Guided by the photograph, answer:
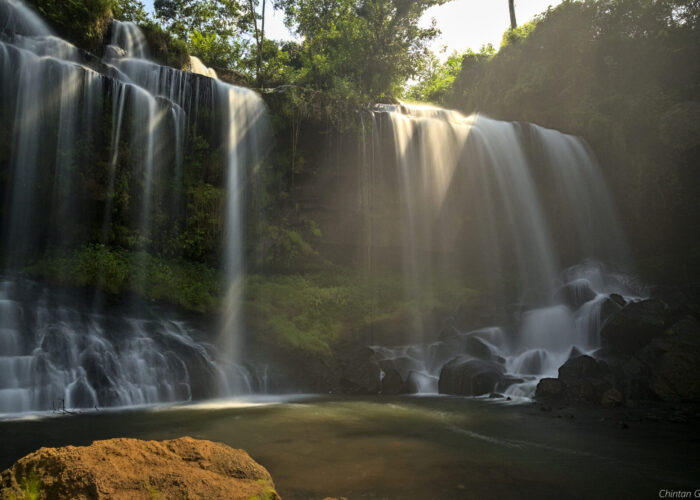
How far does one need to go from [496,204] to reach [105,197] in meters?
15.7

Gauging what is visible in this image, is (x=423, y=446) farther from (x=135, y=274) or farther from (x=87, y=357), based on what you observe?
(x=135, y=274)

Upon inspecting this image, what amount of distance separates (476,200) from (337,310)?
893 centimetres

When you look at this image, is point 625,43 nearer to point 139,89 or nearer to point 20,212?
→ point 139,89

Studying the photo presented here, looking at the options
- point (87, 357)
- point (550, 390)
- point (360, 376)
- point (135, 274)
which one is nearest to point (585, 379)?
point (550, 390)

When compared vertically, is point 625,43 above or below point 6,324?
above

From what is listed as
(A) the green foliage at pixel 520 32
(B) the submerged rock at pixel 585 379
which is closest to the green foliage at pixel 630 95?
(A) the green foliage at pixel 520 32

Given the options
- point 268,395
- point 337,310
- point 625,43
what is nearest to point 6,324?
point 268,395

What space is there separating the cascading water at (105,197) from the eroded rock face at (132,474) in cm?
718

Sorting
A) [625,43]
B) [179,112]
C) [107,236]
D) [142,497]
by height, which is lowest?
[142,497]

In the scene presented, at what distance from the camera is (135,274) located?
42.3ft

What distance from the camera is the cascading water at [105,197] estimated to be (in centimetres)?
928

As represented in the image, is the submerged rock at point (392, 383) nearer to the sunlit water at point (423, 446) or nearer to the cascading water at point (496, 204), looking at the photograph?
the sunlit water at point (423, 446)

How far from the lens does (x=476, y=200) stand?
20.1m

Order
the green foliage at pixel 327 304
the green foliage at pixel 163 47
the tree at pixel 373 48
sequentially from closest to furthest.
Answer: the green foliage at pixel 327 304, the green foliage at pixel 163 47, the tree at pixel 373 48
